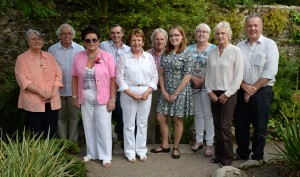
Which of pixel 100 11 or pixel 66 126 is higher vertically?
pixel 100 11

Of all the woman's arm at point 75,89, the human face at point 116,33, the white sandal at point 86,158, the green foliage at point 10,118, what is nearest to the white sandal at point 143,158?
the white sandal at point 86,158

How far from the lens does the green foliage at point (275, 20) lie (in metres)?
9.74

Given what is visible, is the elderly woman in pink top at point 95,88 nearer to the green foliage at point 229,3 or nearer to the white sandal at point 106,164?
the white sandal at point 106,164

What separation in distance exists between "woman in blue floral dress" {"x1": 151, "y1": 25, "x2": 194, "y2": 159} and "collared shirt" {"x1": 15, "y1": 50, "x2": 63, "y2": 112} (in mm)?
1517

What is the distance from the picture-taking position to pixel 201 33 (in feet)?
17.3

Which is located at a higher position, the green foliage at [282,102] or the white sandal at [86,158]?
the green foliage at [282,102]

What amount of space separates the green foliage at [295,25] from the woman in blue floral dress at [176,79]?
5751 millimetres

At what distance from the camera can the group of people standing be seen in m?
4.89

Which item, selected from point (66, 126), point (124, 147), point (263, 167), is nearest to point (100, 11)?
point (66, 126)

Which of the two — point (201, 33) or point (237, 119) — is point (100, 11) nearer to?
point (201, 33)

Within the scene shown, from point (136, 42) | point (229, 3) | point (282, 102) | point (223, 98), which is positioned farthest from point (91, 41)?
point (229, 3)

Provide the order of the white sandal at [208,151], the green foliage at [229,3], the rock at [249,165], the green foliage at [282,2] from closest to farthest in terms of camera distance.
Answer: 1. the rock at [249,165]
2. the white sandal at [208,151]
3. the green foliage at [229,3]
4. the green foliage at [282,2]

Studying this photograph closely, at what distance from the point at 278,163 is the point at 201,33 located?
6.61ft

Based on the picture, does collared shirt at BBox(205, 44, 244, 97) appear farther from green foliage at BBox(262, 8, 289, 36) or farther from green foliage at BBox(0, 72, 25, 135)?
green foliage at BBox(262, 8, 289, 36)
